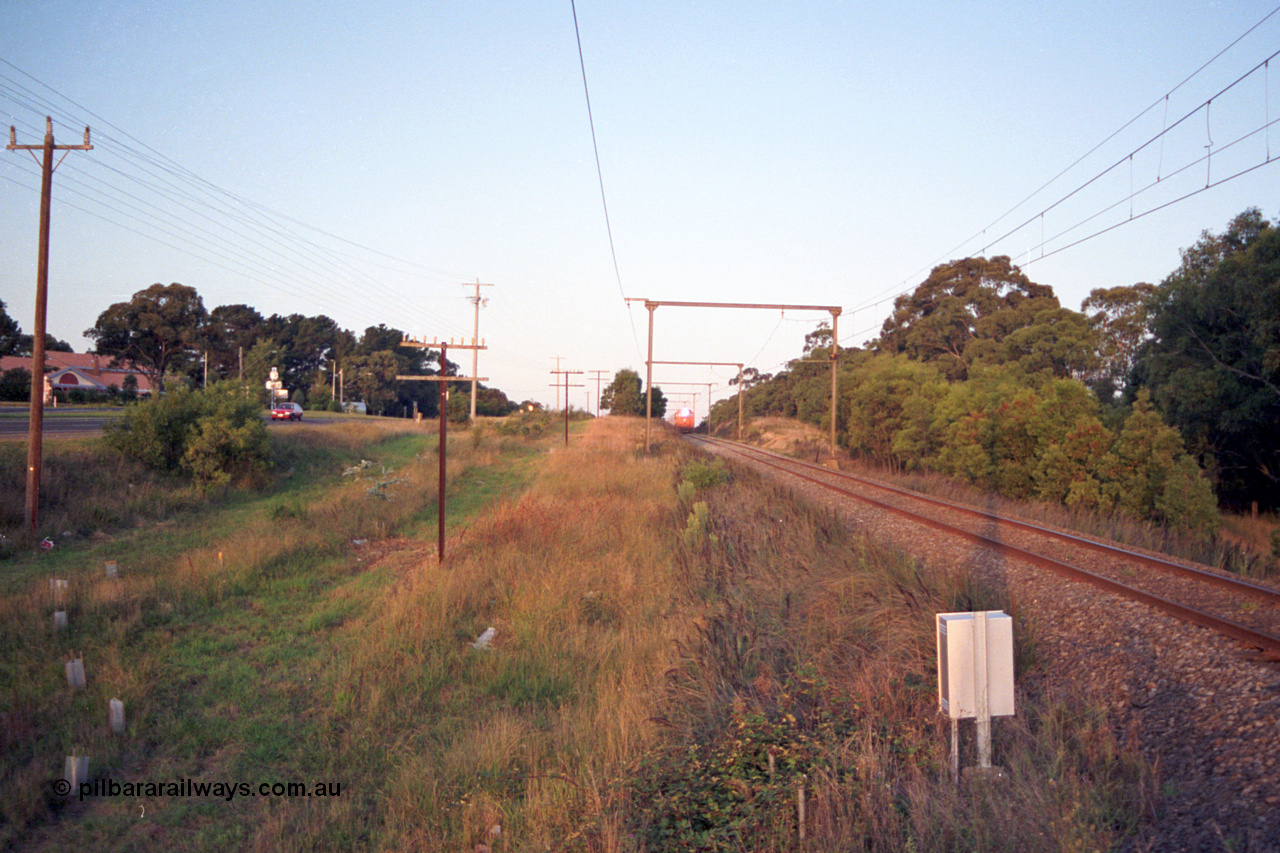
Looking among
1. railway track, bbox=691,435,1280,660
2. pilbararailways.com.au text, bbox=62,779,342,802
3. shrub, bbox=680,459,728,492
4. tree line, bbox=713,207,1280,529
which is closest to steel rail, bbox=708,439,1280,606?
railway track, bbox=691,435,1280,660

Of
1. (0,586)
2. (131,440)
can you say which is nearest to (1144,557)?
(0,586)

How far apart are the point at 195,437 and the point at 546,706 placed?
17642 mm

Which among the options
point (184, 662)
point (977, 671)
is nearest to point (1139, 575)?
point (977, 671)

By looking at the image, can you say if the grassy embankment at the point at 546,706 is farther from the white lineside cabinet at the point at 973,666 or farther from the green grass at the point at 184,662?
the white lineside cabinet at the point at 973,666

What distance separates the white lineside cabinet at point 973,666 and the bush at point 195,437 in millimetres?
20769

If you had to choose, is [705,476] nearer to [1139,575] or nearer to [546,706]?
[1139,575]

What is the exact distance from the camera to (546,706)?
7125mm

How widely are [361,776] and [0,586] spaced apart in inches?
338

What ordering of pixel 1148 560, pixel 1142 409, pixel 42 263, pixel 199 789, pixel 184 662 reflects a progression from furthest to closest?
1. pixel 1142 409
2. pixel 42 263
3. pixel 1148 560
4. pixel 184 662
5. pixel 199 789

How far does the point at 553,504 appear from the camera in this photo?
57.6ft

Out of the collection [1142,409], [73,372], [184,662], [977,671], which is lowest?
[184,662]

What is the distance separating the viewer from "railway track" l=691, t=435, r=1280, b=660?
6699mm

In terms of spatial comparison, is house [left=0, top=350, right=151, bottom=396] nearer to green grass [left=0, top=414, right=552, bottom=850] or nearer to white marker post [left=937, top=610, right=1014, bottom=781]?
green grass [left=0, top=414, right=552, bottom=850]

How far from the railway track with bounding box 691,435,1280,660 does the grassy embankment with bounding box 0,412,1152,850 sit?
1796 millimetres
